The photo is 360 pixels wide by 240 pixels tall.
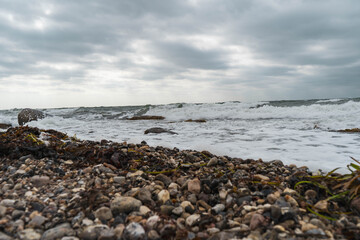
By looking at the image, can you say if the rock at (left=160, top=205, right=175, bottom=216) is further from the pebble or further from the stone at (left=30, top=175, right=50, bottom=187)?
the stone at (left=30, top=175, right=50, bottom=187)

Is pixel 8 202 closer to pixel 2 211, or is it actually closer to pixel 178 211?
pixel 2 211

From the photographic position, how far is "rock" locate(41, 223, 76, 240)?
1.32 m

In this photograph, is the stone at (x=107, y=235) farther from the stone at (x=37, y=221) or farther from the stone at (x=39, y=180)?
the stone at (x=39, y=180)

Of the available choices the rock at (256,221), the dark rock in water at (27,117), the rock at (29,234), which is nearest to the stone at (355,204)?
the rock at (256,221)

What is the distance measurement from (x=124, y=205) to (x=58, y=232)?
40 cm

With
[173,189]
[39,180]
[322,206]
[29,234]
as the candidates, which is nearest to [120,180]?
[173,189]

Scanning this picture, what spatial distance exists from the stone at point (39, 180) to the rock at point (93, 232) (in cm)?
95

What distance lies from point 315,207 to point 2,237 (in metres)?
1.89

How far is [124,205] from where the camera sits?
5.14 feet

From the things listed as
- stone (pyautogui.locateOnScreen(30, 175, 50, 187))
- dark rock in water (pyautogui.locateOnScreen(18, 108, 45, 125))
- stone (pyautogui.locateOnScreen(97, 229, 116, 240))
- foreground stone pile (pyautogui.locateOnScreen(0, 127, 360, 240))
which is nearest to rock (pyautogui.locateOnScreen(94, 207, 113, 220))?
foreground stone pile (pyautogui.locateOnScreen(0, 127, 360, 240))

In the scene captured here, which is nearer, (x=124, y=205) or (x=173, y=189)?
(x=124, y=205)

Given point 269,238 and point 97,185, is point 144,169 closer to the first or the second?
point 97,185

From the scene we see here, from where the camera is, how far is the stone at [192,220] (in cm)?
147

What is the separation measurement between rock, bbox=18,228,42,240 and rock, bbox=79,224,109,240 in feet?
0.79
